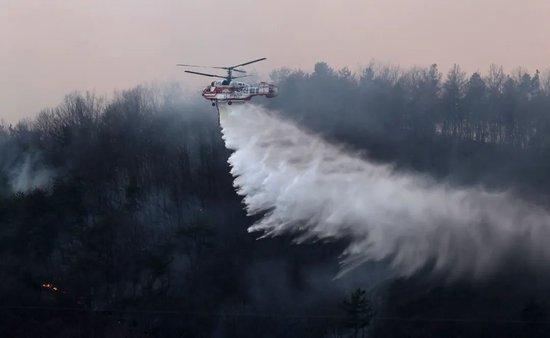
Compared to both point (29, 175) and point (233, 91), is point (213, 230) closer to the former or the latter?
point (233, 91)

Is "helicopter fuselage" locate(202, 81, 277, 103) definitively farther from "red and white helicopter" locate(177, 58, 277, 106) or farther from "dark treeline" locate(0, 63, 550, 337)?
"dark treeline" locate(0, 63, 550, 337)

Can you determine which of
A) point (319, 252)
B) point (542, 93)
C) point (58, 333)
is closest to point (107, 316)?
point (58, 333)

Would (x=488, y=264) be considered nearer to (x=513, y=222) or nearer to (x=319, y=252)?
(x=513, y=222)

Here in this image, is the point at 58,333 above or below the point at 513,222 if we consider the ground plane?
below

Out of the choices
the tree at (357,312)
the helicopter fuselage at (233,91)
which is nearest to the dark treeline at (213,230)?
the tree at (357,312)

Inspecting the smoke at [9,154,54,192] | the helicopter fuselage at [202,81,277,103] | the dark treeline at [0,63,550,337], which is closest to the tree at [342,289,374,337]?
the dark treeline at [0,63,550,337]

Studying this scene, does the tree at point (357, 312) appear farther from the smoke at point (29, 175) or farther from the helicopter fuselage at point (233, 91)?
the smoke at point (29, 175)
